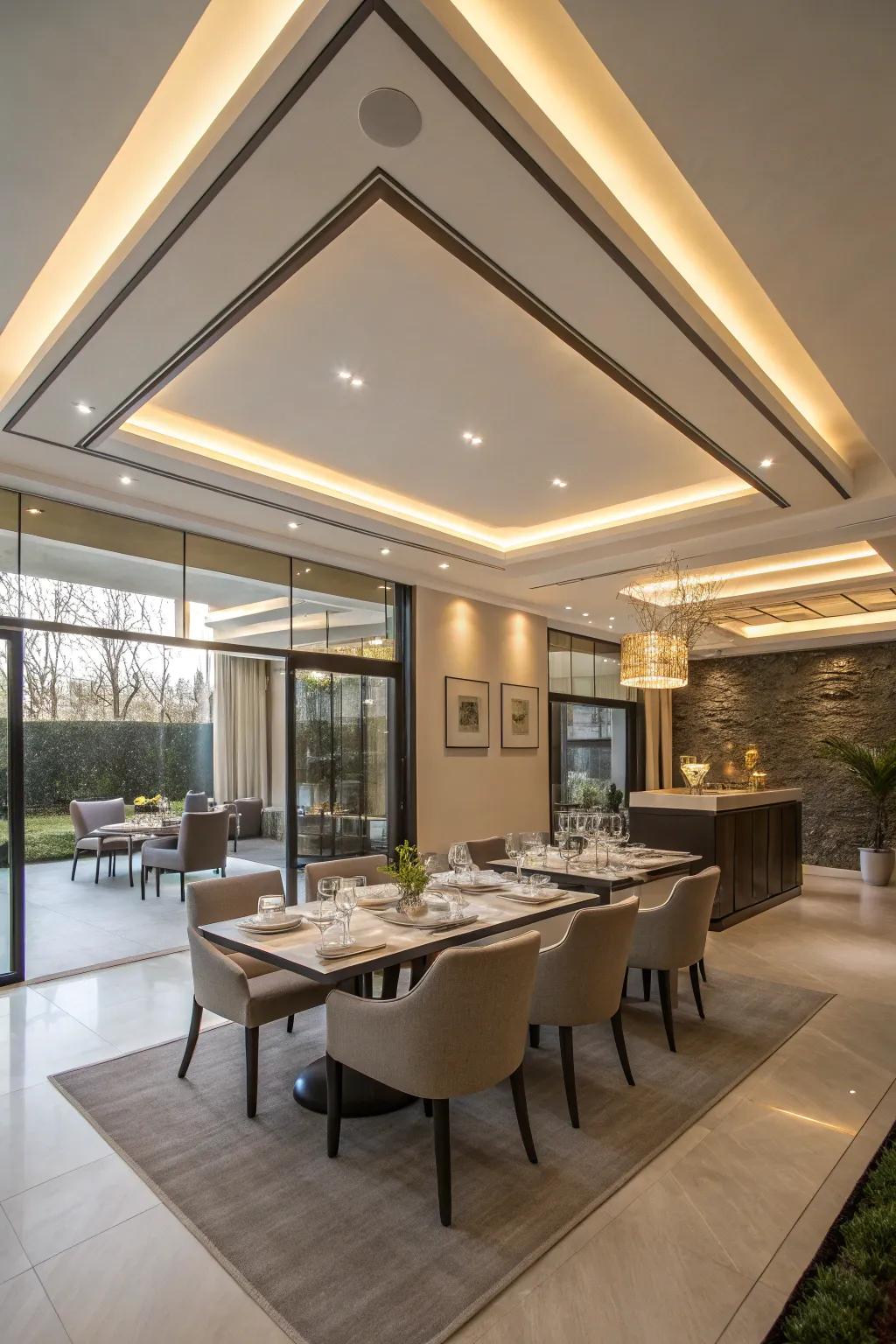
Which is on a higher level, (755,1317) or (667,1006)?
(667,1006)

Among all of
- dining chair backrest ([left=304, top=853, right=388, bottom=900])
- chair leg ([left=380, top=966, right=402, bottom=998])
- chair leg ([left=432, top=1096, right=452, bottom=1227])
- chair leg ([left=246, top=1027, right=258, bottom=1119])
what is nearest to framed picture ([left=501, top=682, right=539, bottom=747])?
dining chair backrest ([left=304, top=853, right=388, bottom=900])

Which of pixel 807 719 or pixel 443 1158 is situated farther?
pixel 807 719

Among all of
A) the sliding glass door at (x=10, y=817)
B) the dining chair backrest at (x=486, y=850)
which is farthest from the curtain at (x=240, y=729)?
the dining chair backrest at (x=486, y=850)

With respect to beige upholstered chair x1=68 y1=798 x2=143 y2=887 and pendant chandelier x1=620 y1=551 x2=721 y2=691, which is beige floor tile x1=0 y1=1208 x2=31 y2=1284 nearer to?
pendant chandelier x1=620 y1=551 x2=721 y2=691

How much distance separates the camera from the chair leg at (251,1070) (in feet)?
9.68

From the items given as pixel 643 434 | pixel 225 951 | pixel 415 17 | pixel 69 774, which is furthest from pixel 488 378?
pixel 69 774

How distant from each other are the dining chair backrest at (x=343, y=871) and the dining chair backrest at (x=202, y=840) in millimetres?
3271

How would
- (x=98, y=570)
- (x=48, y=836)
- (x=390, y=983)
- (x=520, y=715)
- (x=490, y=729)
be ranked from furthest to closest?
(x=48, y=836) → (x=520, y=715) → (x=490, y=729) → (x=98, y=570) → (x=390, y=983)

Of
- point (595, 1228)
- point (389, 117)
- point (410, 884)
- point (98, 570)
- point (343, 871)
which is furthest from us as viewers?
point (98, 570)

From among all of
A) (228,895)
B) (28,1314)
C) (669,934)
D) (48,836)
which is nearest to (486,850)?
(669,934)

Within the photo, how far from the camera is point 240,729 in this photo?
35.9 ft

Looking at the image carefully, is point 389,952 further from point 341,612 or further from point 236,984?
point 341,612

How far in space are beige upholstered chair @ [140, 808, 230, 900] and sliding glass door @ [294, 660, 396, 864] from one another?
4.90 feet

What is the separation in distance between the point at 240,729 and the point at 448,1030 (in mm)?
9120
